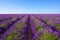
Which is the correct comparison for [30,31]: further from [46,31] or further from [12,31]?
[46,31]

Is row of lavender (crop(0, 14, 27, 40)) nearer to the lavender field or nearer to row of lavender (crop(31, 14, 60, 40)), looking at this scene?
the lavender field

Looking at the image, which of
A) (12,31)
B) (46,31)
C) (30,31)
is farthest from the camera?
(30,31)

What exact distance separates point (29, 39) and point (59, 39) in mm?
2723

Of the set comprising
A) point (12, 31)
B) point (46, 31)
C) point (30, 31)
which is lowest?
point (30, 31)

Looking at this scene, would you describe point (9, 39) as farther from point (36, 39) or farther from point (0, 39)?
point (36, 39)

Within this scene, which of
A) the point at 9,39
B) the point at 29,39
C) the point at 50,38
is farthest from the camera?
the point at 29,39

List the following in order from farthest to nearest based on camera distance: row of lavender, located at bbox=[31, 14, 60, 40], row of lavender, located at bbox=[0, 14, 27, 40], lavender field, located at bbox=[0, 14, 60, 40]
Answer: row of lavender, located at bbox=[0, 14, 27, 40]
lavender field, located at bbox=[0, 14, 60, 40]
row of lavender, located at bbox=[31, 14, 60, 40]

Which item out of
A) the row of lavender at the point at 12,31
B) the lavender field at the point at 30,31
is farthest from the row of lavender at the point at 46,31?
the row of lavender at the point at 12,31

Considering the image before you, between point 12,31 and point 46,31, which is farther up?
point 46,31

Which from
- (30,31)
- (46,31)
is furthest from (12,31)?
(46,31)

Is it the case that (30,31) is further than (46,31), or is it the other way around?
(30,31)

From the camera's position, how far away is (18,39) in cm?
1075

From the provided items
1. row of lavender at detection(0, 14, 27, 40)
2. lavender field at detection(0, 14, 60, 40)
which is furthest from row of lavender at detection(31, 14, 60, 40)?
row of lavender at detection(0, 14, 27, 40)

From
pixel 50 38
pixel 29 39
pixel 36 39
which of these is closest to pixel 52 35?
pixel 50 38
